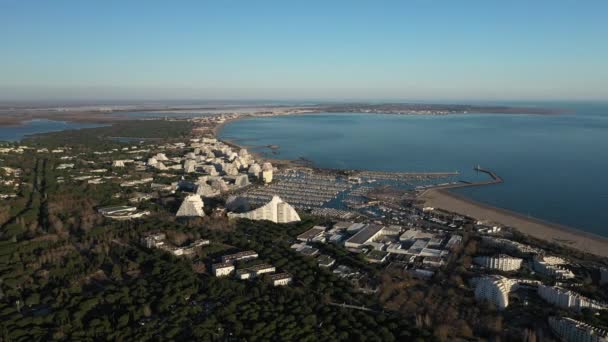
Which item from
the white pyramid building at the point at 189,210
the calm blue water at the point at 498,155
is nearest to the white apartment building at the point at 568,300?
the calm blue water at the point at 498,155

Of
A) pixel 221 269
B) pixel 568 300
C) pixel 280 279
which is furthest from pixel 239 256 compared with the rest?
pixel 568 300

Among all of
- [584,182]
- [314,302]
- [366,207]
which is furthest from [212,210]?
[584,182]

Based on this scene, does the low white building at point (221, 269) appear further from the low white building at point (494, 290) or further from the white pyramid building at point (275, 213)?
the low white building at point (494, 290)

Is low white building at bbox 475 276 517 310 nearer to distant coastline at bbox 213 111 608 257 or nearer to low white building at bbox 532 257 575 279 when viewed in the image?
low white building at bbox 532 257 575 279

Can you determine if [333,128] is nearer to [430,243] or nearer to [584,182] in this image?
[584,182]

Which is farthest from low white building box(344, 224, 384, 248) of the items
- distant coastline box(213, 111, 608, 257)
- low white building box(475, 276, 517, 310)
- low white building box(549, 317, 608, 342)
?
low white building box(549, 317, 608, 342)

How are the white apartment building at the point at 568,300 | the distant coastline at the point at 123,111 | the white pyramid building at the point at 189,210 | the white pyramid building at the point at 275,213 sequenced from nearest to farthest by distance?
the white apartment building at the point at 568,300, the white pyramid building at the point at 275,213, the white pyramid building at the point at 189,210, the distant coastline at the point at 123,111

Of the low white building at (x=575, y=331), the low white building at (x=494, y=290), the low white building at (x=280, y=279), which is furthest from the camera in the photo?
the low white building at (x=280, y=279)

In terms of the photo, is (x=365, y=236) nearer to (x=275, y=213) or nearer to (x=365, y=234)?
(x=365, y=234)
